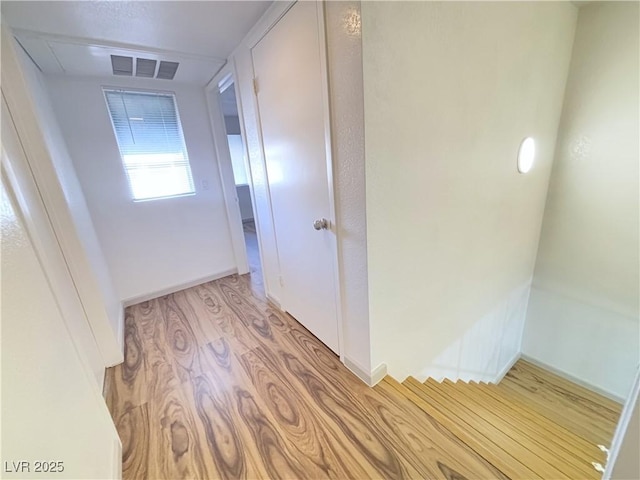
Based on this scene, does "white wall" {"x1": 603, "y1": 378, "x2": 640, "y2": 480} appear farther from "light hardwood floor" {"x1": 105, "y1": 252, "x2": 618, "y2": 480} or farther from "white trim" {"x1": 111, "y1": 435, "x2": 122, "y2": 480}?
"white trim" {"x1": 111, "y1": 435, "x2": 122, "y2": 480}

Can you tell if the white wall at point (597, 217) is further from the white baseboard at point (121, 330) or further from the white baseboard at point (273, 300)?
the white baseboard at point (121, 330)

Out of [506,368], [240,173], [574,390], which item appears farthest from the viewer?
[240,173]

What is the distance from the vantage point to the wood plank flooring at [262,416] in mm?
1106

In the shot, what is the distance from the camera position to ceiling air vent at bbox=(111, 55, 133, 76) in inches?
74.5

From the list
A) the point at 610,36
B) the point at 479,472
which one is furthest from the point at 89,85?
the point at 610,36

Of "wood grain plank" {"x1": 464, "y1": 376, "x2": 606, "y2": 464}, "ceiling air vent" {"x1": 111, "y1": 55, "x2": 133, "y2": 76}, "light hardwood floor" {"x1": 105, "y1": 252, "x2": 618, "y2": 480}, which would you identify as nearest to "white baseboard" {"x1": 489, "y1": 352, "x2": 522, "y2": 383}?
"light hardwood floor" {"x1": 105, "y1": 252, "x2": 618, "y2": 480}

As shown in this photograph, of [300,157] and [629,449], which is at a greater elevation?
[300,157]

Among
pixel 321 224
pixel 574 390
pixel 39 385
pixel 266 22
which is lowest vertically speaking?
pixel 574 390

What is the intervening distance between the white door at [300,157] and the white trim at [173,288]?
1.30 meters

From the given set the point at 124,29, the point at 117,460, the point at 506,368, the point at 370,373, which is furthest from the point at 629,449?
the point at 506,368

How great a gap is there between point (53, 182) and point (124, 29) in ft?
3.24

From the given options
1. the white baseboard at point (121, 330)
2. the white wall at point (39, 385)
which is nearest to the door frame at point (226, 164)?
the white baseboard at point (121, 330)

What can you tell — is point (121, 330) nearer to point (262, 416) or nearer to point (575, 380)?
point (262, 416)

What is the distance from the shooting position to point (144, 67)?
2.08 meters
